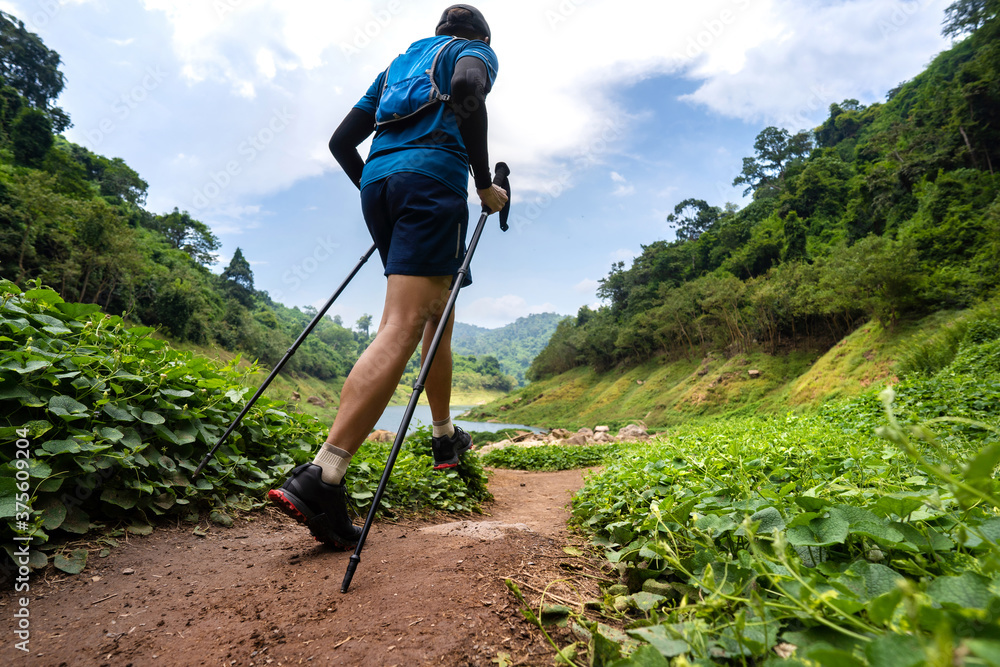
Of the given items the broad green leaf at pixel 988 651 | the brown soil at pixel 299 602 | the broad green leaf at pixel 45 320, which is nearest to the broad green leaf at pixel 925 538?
the broad green leaf at pixel 988 651

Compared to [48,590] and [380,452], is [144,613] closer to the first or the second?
[48,590]

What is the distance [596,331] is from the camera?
5562 centimetres

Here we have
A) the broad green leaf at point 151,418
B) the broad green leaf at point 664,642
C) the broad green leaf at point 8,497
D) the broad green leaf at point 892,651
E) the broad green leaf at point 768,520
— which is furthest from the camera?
the broad green leaf at point 151,418

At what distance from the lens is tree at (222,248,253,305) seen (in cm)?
6469

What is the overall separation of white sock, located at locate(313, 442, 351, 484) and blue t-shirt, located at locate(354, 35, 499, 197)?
4.32 feet

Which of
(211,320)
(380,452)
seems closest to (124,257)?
(211,320)

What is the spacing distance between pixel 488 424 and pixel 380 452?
4627cm

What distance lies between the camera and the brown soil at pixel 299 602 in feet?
3.53

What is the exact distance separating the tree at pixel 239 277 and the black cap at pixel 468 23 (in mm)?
72266

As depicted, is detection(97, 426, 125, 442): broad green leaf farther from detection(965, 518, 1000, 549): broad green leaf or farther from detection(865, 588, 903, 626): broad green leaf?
detection(965, 518, 1000, 549): broad green leaf

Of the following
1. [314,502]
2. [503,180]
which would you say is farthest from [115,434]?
[503,180]

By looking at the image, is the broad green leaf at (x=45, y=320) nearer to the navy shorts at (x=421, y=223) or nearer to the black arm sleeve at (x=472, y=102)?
the navy shorts at (x=421, y=223)

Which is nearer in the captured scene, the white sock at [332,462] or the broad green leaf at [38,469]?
the broad green leaf at [38,469]

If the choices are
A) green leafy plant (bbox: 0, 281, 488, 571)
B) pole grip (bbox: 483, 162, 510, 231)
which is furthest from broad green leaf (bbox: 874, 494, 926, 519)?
green leafy plant (bbox: 0, 281, 488, 571)
